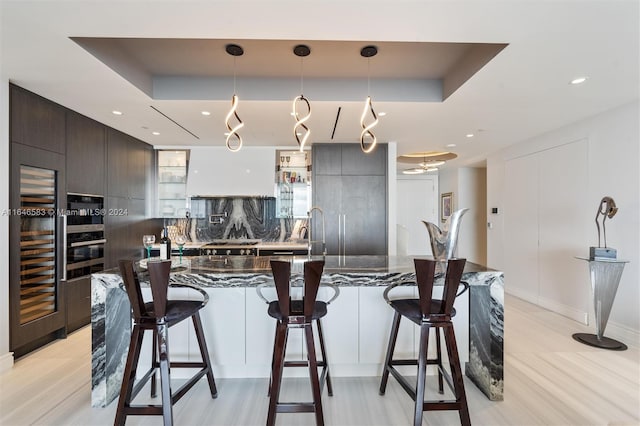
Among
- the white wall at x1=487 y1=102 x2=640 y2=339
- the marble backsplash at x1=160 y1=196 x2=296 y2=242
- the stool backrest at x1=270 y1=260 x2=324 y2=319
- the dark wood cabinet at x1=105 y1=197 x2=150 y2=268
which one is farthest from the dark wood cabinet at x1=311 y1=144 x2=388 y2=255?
the stool backrest at x1=270 y1=260 x2=324 y2=319

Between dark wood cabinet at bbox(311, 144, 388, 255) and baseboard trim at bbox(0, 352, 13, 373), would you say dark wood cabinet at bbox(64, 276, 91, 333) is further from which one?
dark wood cabinet at bbox(311, 144, 388, 255)

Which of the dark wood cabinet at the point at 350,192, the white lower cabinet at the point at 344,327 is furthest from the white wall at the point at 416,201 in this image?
the white lower cabinet at the point at 344,327

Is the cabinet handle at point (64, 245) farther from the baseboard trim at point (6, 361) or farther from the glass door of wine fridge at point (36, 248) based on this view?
the baseboard trim at point (6, 361)

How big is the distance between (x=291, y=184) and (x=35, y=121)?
308 centimetres

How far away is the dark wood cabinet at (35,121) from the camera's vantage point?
258 cm

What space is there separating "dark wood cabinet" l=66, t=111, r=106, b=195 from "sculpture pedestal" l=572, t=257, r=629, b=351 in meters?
5.33

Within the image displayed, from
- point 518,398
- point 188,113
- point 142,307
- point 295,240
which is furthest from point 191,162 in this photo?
point 518,398

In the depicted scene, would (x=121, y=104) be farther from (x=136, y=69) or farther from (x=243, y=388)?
(x=243, y=388)

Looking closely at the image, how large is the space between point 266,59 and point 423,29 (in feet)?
4.59

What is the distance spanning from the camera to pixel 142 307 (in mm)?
1780

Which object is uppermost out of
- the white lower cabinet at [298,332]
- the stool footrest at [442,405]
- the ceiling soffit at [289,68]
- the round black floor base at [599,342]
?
the ceiling soffit at [289,68]

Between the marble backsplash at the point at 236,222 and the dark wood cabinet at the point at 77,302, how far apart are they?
6.10ft

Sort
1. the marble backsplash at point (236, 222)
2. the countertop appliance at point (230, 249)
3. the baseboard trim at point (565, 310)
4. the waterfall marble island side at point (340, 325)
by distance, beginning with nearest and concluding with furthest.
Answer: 1. the waterfall marble island side at point (340, 325)
2. the baseboard trim at point (565, 310)
3. the countertop appliance at point (230, 249)
4. the marble backsplash at point (236, 222)

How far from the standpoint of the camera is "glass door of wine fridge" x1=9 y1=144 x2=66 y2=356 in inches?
102
